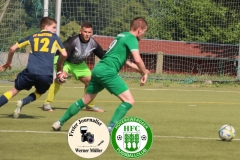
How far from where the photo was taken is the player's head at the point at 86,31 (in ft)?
43.4

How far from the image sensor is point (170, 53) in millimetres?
31719

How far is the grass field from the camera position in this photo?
8.80 meters

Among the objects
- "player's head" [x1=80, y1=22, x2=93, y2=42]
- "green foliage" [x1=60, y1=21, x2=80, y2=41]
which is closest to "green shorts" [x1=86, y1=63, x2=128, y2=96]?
"player's head" [x1=80, y1=22, x2=93, y2=42]

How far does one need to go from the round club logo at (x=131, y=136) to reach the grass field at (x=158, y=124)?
0.16 m

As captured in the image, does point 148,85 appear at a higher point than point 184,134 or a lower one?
lower

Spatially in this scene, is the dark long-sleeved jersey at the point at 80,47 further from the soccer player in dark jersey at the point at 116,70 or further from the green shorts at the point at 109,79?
the green shorts at the point at 109,79

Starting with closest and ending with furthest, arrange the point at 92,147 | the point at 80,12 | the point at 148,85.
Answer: the point at 92,147 → the point at 148,85 → the point at 80,12

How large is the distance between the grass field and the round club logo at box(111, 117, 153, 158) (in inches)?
6.3

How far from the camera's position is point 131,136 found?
828 cm

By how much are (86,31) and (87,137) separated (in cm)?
546

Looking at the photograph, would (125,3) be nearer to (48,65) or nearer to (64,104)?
(64,104)

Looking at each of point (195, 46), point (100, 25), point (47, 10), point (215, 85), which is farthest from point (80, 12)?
point (195, 46)

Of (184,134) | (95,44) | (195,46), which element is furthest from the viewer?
(195,46)

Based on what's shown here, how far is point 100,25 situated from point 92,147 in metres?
16.5
